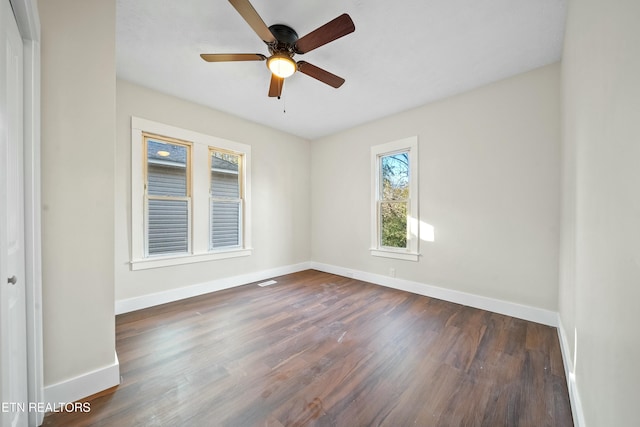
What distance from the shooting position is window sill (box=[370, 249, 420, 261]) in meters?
3.48

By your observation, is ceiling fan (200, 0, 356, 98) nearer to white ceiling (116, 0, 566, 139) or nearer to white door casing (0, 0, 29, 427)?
white ceiling (116, 0, 566, 139)

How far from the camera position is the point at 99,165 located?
1.58 m

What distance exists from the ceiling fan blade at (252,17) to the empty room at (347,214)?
0.06 feet

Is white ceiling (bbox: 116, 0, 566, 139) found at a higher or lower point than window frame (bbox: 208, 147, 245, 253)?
higher

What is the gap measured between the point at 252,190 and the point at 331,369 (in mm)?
3035

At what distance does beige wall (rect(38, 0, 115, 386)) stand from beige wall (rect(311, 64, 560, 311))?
338 centimetres

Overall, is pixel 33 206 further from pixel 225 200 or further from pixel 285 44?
pixel 225 200

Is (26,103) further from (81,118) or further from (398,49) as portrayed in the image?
(398,49)

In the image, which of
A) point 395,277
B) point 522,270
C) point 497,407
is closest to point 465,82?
point 522,270

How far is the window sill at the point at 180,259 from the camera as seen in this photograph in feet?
9.60

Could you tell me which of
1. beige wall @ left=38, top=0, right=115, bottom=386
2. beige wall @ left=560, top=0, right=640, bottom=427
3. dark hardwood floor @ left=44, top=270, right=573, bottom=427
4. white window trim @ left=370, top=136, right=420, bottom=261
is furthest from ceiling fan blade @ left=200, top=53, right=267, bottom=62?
dark hardwood floor @ left=44, top=270, right=573, bottom=427

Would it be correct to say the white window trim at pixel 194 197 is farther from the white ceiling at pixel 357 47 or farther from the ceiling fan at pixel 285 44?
the ceiling fan at pixel 285 44

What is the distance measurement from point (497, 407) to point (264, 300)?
2.52m

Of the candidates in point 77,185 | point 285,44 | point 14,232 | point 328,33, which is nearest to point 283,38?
point 285,44
